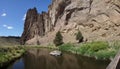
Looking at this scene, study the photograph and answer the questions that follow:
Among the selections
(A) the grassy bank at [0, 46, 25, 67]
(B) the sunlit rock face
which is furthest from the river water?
(B) the sunlit rock face

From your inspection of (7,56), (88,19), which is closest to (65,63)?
(7,56)

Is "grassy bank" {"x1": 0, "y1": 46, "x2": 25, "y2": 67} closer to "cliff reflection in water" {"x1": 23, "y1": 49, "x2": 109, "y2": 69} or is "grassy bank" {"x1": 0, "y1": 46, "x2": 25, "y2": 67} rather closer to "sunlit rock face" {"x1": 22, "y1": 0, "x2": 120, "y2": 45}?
"cliff reflection in water" {"x1": 23, "y1": 49, "x2": 109, "y2": 69}

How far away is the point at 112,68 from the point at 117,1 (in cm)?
9314

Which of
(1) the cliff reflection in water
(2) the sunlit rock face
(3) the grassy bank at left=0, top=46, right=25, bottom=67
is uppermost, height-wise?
(2) the sunlit rock face

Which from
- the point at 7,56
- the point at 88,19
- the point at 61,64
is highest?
the point at 88,19

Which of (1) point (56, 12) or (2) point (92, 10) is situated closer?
(2) point (92, 10)

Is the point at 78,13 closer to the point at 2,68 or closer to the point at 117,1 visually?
the point at 117,1

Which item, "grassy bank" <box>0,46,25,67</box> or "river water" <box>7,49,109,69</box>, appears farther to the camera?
"grassy bank" <box>0,46,25,67</box>

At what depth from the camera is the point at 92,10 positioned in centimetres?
10775

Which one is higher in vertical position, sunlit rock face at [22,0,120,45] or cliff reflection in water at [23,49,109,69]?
sunlit rock face at [22,0,120,45]

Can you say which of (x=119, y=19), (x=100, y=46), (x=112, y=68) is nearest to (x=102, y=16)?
(x=119, y=19)

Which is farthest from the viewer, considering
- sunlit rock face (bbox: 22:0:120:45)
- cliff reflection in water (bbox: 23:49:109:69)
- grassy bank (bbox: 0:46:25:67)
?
sunlit rock face (bbox: 22:0:120:45)

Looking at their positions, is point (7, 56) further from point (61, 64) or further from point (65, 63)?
point (65, 63)

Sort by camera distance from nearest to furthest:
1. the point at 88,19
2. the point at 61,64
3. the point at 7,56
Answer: the point at 61,64
the point at 7,56
the point at 88,19
